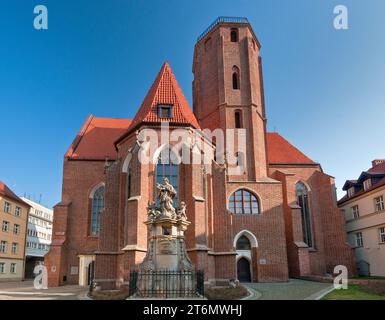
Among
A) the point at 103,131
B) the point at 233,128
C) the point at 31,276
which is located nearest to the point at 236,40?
the point at 233,128

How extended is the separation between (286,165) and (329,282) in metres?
10.8

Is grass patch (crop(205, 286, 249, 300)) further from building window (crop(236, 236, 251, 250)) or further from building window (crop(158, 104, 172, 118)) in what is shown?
building window (crop(158, 104, 172, 118))

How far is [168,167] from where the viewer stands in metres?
20.4

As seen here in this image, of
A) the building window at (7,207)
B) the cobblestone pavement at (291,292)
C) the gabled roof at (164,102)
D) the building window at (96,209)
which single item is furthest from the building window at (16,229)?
the cobblestone pavement at (291,292)

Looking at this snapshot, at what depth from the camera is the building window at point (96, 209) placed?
2719 centimetres

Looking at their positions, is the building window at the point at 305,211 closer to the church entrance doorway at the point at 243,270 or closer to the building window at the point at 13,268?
the church entrance doorway at the point at 243,270

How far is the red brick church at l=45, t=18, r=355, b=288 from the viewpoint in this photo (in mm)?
19766

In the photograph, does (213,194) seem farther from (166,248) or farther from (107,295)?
(107,295)

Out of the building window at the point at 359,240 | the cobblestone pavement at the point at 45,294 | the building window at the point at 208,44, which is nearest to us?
the cobblestone pavement at the point at 45,294

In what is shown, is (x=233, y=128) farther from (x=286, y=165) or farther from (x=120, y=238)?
(x=120, y=238)

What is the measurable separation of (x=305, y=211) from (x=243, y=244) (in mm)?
6836

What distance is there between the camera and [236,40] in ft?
98.3

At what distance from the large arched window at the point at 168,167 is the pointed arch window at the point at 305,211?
1312 centimetres

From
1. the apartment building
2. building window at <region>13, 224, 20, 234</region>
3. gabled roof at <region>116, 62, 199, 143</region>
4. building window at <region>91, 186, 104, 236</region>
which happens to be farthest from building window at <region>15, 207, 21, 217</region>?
gabled roof at <region>116, 62, 199, 143</region>
